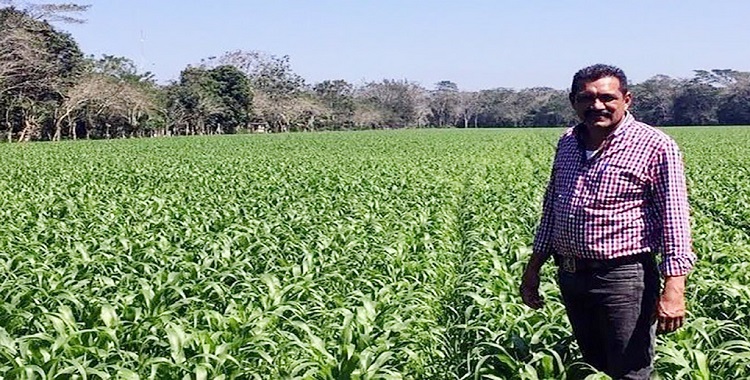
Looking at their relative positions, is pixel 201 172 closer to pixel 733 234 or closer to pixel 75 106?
pixel 733 234

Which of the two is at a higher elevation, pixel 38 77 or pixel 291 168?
pixel 38 77

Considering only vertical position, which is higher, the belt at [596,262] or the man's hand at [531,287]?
the belt at [596,262]

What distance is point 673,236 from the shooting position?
12.6 feet

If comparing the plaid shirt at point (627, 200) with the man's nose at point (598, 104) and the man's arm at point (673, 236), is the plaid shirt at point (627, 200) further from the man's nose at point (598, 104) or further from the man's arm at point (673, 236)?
the man's nose at point (598, 104)

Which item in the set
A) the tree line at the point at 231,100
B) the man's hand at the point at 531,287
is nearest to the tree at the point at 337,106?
the tree line at the point at 231,100

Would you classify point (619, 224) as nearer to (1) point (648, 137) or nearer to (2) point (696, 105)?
(1) point (648, 137)

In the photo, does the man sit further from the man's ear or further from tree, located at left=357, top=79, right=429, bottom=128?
tree, located at left=357, top=79, right=429, bottom=128

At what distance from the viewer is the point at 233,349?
4.62 meters

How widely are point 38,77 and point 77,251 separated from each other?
49.4 metres

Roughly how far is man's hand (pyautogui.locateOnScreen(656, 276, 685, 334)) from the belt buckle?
492 mm

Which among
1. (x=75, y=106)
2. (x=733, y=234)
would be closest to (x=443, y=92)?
(x=75, y=106)

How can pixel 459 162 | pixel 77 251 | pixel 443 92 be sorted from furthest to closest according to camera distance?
1. pixel 443 92
2. pixel 459 162
3. pixel 77 251

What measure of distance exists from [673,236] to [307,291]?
127 inches

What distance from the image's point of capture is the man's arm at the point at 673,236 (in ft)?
12.5
